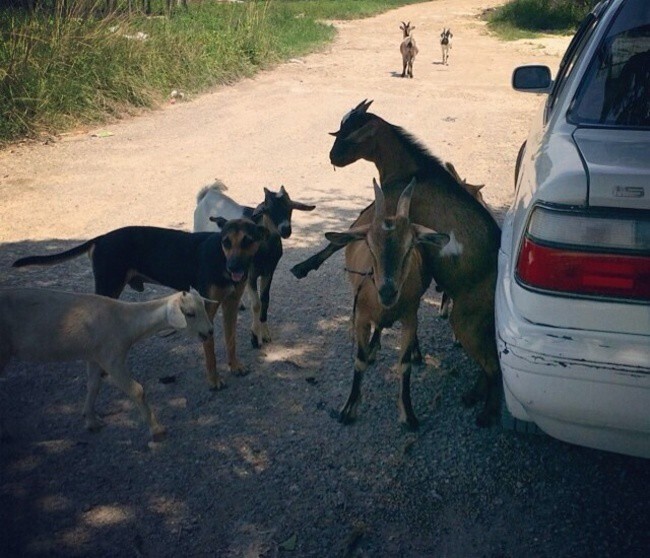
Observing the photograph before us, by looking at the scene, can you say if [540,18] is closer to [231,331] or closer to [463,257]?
[463,257]

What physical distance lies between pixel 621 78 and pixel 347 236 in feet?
5.38

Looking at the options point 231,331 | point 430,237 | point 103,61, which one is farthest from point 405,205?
point 103,61

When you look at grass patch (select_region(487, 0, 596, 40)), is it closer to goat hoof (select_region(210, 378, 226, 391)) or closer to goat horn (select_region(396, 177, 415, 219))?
goat horn (select_region(396, 177, 415, 219))

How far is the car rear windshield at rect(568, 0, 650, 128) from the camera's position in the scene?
3.17 m

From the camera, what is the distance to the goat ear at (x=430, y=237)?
357 cm

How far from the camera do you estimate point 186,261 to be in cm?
475

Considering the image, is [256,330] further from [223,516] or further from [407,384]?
[223,516]

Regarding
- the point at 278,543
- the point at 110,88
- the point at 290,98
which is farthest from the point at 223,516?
the point at 290,98

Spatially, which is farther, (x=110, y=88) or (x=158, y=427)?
(x=110, y=88)

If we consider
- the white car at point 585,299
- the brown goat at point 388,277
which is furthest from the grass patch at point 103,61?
the white car at point 585,299

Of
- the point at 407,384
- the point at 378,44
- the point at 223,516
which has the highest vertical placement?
the point at 378,44

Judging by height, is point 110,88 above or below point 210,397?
above

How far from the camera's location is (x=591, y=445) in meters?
2.76

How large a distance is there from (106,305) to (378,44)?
66.8 feet
